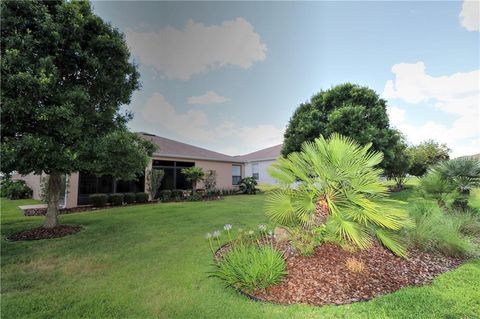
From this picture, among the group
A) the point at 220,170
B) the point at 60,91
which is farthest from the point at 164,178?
the point at 60,91

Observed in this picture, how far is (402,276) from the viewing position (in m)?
4.08

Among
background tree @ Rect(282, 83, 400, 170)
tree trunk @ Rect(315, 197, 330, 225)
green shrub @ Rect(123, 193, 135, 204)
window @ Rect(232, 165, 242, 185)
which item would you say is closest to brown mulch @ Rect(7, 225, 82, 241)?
green shrub @ Rect(123, 193, 135, 204)

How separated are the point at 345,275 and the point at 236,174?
61.2ft

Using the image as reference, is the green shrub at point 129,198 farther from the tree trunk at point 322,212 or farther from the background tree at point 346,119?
the tree trunk at point 322,212

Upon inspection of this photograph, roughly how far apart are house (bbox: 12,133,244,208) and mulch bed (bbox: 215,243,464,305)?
8.44m

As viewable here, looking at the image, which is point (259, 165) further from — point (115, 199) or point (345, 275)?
point (345, 275)

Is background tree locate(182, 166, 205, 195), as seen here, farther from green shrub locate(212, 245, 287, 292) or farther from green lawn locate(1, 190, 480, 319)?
green shrub locate(212, 245, 287, 292)

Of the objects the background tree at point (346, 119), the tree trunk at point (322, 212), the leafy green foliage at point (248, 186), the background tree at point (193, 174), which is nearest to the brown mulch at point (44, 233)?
the tree trunk at point (322, 212)

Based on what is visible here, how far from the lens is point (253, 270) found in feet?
11.6

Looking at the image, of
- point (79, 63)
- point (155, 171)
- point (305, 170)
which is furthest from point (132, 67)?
point (155, 171)

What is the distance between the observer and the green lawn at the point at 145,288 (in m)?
3.00

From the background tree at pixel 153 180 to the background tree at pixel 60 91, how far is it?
6866mm

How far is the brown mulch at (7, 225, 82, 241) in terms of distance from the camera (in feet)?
21.3

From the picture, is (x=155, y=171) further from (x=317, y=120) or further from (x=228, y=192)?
(x=317, y=120)
